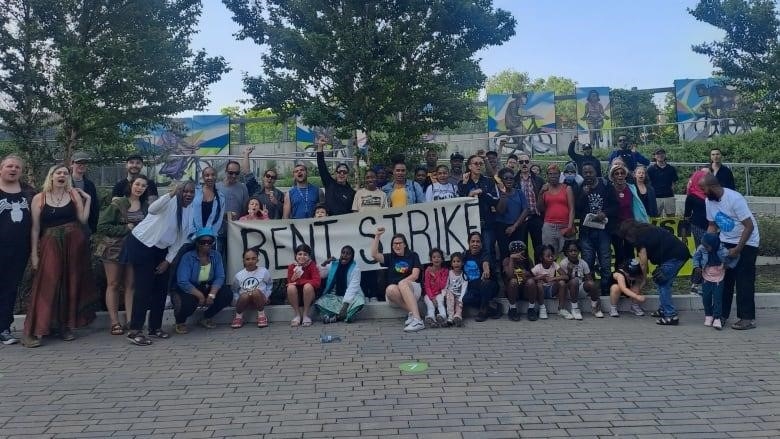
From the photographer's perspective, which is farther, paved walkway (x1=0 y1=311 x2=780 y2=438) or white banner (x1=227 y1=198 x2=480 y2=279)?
white banner (x1=227 y1=198 x2=480 y2=279)

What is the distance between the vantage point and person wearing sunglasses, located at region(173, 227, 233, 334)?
24.7 feet

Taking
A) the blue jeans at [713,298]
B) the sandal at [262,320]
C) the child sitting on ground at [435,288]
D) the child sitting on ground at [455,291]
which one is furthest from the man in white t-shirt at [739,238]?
the sandal at [262,320]

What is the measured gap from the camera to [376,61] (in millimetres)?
10195

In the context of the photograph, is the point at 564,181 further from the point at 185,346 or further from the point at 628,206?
the point at 185,346

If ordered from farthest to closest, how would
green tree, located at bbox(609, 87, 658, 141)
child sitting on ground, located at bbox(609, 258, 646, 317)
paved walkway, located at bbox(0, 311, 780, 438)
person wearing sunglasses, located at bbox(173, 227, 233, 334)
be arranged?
1. green tree, located at bbox(609, 87, 658, 141)
2. child sitting on ground, located at bbox(609, 258, 646, 317)
3. person wearing sunglasses, located at bbox(173, 227, 233, 334)
4. paved walkway, located at bbox(0, 311, 780, 438)

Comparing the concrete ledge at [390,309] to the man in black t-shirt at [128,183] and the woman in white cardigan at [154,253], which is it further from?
the man in black t-shirt at [128,183]

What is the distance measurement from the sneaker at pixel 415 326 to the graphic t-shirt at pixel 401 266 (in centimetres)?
76

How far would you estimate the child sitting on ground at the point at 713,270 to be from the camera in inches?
292

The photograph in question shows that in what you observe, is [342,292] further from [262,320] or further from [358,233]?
[262,320]

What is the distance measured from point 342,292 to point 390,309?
0.67 m

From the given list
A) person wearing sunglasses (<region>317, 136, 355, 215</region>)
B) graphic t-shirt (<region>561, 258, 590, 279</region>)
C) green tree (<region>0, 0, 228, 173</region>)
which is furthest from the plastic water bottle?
green tree (<region>0, 0, 228, 173</region>)

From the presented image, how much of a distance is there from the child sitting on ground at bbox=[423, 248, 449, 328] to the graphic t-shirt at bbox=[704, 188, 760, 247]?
10.8 feet

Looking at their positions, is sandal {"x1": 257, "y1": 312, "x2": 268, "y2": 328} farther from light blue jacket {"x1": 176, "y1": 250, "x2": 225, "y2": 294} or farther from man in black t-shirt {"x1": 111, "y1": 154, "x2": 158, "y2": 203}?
man in black t-shirt {"x1": 111, "y1": 154, "x2": 158, "y2": 203}

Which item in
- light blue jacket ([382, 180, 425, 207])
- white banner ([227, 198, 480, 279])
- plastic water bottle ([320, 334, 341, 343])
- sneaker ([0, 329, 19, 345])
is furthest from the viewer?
light blue jacket ([382, 180, 425, 207])
